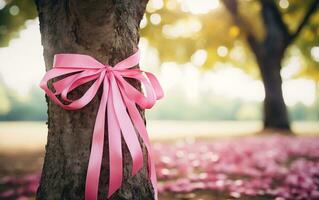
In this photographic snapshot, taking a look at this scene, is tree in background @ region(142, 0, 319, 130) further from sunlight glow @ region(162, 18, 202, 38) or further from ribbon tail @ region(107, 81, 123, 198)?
ribbon tail @ region(107, 81, 123, 198)

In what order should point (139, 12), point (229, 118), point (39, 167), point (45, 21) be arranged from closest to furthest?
point (45, 21)
point (139, 12)
point (39, 167)
point (229, 118)

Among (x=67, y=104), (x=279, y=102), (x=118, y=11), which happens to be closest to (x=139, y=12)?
(x=118, y=11)

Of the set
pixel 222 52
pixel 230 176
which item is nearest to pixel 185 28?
pixel 222 52

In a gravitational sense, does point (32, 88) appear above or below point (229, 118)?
above

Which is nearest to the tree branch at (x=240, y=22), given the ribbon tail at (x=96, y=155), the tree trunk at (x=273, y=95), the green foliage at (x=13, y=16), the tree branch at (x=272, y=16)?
the tree trunk at (x=273, y=95)

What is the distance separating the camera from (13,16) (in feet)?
33.7

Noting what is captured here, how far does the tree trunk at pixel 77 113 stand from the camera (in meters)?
2.50

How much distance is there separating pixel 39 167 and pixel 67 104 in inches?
194

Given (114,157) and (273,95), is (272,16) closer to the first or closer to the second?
(273,95)

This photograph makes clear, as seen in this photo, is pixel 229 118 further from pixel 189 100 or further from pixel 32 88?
pixel 32 88

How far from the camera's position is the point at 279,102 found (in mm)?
15086

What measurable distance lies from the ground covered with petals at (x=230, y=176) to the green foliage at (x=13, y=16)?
15.0ft

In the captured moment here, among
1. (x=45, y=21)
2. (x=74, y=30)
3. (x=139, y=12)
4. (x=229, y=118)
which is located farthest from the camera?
(x=229, y=118)

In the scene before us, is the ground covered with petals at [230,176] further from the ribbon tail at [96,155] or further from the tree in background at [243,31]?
the tree in background at [243,31]
